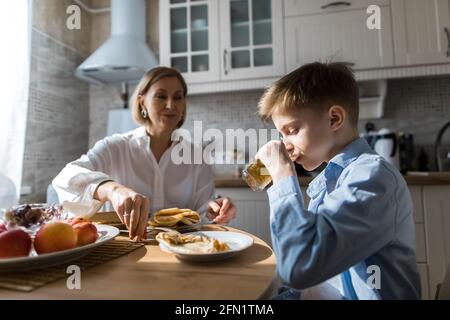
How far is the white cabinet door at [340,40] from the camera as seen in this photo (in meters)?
1.75

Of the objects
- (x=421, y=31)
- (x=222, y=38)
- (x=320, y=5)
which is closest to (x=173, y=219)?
(x=222, y=38)

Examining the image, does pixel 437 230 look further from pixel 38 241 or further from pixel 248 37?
pixel 38 241

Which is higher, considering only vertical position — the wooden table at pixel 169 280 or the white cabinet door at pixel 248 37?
the white cabinet door at pixel 248 37

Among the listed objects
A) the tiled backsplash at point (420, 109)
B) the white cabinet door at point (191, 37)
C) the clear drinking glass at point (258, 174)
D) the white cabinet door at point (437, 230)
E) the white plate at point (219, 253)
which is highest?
the white cabinet door at point (191, 37)

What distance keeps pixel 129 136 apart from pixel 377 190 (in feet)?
3.54

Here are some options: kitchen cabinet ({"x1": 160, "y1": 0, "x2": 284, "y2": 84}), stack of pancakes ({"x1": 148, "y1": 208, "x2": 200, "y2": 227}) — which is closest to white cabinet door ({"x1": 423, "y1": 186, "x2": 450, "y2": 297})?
kitchen cabinet ({"x1": 160, "y1": 0, "x2": 284, "y2": 84})

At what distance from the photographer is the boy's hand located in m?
0.58

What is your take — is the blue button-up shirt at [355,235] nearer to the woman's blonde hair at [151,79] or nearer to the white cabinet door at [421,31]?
the woman's blonde hair at [151,79]

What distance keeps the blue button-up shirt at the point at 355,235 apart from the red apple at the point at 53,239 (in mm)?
353

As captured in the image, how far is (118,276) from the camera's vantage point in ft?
1.58

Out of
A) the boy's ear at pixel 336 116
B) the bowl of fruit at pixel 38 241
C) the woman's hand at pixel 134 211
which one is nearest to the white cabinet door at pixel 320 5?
the boy's ear at pixel 336 116

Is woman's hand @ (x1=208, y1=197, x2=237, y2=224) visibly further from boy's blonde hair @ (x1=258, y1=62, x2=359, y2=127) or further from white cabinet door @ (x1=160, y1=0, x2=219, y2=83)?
white cabinet door @ (x1=160, y1=0, x2=219, y2=83)
